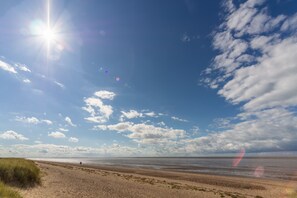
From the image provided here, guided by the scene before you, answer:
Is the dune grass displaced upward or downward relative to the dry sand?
upward

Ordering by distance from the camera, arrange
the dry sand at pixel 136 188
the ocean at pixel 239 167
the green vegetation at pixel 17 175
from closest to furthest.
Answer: the dry sand at pixel 136 188 → the green vegetation at pixel 17 175 → the ocean at pixel 239 167

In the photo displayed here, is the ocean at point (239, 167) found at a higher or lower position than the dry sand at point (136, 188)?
higher

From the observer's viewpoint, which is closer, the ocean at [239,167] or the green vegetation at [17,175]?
the green vegetation at [17,175]

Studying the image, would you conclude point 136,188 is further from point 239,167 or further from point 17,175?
point 239,167

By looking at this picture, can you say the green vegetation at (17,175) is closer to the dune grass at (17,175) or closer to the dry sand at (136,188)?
the dune grass at (17,175)

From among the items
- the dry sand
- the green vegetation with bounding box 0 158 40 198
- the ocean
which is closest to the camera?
the dry sand

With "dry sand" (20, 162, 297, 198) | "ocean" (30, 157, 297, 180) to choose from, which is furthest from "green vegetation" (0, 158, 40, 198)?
"ocean" (30, 157, 297, 180)

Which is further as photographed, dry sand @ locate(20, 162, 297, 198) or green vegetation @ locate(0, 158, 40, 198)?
green vegetation @ locate(0, 158, 40, 198)

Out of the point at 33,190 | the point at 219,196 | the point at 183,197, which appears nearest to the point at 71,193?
the point at 33,190

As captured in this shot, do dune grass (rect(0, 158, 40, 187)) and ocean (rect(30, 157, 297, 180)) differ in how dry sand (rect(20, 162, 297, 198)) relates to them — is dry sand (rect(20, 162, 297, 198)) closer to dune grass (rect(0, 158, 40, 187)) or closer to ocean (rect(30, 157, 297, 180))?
dune grass (rect(0, 158, 40, 187))

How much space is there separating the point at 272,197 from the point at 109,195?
1689 cm

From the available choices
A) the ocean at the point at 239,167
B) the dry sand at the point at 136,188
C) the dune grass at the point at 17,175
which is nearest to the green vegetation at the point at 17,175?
the dune grass at the point at 17,175

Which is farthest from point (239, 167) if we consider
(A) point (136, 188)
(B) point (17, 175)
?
(B) point (17, 175)

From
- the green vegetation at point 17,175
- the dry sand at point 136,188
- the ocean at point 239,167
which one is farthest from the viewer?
the ocean at point 239,167
